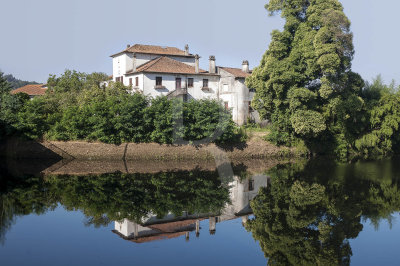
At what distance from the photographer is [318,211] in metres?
16.5

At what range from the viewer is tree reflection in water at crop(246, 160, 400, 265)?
39.5ft

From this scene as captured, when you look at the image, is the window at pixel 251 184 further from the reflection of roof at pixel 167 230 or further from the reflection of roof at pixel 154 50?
the reflection of roof at pixel 154 50

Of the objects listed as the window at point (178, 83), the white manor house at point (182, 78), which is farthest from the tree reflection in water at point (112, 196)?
the window at point (178, 83)

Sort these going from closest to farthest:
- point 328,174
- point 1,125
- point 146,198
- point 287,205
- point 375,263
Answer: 1. point 375,263
2. point 287,205
3. point 146,198
4. point 328,174
5. point 1,125

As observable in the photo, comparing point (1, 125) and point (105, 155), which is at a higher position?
point (1, 125)

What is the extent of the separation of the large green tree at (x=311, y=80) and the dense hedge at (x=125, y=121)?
5194mm

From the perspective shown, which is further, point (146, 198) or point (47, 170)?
point (47, 170)

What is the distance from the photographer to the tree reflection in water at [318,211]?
1205 cm

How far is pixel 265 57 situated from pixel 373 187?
1928cm

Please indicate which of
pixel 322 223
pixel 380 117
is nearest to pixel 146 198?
pixel 322 223

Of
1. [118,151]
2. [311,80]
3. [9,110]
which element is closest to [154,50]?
[118,151]

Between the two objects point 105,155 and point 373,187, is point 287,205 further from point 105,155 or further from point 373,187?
point 105,155

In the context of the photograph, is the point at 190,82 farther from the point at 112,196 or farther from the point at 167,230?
the point at 167,230

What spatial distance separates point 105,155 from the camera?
3353 cm
